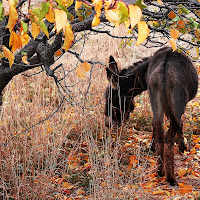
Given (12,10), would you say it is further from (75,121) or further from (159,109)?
(75,121)

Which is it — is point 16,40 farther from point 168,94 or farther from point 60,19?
point 168,94

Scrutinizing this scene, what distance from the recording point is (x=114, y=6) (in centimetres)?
130

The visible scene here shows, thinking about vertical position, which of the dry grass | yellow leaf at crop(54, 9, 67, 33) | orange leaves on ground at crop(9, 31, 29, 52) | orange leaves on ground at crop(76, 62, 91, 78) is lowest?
the dry grass

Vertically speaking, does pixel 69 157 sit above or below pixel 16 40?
below

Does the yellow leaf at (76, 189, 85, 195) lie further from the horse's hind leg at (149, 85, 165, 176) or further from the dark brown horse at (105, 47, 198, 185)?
the horse's hind leg at (149, 85, 165, 176)

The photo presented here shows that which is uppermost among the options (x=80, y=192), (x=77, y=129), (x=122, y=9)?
(x=122, y=9)

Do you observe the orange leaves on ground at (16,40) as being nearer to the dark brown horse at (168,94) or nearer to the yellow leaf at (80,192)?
the dark brown horse at (168,94)

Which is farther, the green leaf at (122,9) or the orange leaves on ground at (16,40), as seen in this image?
the orange leaves on ground at (16,40)

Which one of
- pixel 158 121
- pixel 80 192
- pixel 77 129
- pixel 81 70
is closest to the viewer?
pixel 81 70

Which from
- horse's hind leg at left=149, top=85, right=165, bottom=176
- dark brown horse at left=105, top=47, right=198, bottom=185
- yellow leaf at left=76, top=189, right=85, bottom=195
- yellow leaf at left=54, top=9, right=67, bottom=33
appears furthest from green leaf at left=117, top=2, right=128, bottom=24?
yellow leaf at left=76, top=189, right=85, bottom=195

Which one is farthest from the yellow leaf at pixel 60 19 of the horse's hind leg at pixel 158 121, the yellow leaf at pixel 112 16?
the horse's hind leg at pixel 158 121

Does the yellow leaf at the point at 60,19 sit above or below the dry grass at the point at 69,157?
above

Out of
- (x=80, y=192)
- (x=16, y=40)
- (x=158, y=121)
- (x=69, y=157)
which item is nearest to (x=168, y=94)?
(x=158, y=121)

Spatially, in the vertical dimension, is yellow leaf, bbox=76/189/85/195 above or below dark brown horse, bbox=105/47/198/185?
below
